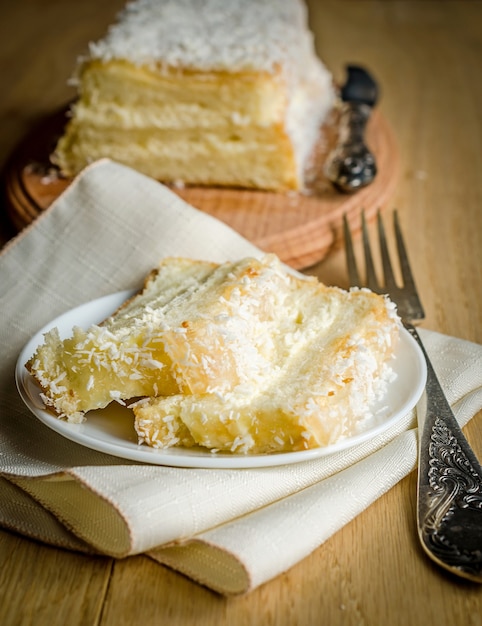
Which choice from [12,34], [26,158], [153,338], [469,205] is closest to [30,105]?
[26,158]

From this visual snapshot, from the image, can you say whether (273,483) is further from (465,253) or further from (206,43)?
(206,43)

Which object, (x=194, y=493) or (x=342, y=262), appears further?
(x=342, y=262)

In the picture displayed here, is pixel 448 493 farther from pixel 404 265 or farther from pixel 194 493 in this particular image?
pixel 404 265

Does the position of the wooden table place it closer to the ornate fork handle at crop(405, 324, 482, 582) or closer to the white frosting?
the ornate fork handle at crop(405, 324, 482, 582)

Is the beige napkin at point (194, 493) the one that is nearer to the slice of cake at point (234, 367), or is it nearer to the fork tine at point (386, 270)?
the slice of cake at point (234, 367)

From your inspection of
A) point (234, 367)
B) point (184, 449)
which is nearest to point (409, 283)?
point (234, 367)

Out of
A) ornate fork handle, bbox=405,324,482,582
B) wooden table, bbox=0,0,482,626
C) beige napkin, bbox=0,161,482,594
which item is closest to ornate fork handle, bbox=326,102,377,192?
wooden table, bbox=0,0,482,626
